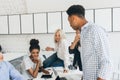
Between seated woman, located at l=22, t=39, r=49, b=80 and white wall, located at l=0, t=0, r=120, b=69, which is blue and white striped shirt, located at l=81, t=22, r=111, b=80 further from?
white wall, located at l=0, t=0, r=120, b=69

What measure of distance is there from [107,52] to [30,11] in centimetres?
313

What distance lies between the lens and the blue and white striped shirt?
1.33 meters

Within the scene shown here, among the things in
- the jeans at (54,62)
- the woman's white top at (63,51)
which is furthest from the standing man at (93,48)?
the jeans at (54,62)

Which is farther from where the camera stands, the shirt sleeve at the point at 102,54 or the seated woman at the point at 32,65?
the seated woman at the point at 32,65

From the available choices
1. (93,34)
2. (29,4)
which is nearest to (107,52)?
(93,34)

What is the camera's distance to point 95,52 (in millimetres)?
1359

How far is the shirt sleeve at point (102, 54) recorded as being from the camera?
4.33 ft

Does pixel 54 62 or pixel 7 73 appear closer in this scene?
pixel 7 73

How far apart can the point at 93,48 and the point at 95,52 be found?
0.03 meters

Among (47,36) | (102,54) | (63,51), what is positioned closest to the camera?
(102,54)

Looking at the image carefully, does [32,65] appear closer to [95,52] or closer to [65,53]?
[65,53]

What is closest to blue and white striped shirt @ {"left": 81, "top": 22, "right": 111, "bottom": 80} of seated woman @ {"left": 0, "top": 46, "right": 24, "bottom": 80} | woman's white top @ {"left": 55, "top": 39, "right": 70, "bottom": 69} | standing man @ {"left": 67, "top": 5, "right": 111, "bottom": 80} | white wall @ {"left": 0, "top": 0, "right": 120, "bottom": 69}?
standing man @ {"left": 67, "top": 5, "right": 111, "bottom": 80}

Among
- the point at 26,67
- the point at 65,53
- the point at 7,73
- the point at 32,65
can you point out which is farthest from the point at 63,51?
the point at 7,73

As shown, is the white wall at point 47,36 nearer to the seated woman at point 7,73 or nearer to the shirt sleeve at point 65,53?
the shirt sleeve at point 65,53
